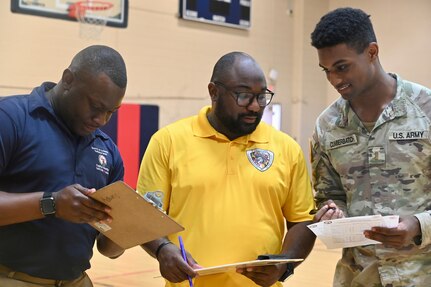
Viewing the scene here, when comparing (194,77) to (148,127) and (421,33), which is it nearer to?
(148,127)

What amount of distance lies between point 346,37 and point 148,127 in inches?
343

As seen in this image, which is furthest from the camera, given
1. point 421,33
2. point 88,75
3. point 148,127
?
point 421,33

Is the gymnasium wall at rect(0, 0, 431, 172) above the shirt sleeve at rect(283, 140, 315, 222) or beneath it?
above

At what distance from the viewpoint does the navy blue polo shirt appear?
9.41 feet

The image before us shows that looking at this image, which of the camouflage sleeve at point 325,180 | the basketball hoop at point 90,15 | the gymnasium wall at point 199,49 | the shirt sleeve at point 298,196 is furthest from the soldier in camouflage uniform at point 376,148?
the basketball hoop at point 90,15

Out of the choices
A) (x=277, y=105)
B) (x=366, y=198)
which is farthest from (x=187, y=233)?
(x=277, y=105)

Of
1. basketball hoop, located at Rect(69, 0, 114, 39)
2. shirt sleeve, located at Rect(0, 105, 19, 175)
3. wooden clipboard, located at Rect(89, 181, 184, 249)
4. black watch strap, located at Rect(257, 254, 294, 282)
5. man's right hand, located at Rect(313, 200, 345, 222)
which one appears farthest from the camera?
basketball hoop, located at Rect(69, 0, 114, 39)

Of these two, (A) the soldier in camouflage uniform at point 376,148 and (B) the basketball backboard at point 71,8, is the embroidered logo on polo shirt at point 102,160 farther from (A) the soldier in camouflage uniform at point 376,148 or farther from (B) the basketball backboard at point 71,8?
(B) the basketball backboard at point 71,8

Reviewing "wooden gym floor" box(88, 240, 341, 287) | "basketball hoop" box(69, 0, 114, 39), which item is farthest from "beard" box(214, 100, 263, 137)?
"basketball hoop" box(69, 0, 114, 39)

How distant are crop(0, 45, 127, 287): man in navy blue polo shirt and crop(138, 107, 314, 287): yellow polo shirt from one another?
0.36 metres

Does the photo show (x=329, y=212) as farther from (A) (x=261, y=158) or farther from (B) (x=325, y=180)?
(A) (x=261, y=158)

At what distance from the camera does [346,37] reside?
3039mm

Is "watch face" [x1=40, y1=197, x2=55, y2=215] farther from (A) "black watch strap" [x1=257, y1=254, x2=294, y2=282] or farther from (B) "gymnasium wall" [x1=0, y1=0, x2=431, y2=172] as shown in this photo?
(B) "gymnasium wall" [x1=0, y1=0, x2=431, y2=172]

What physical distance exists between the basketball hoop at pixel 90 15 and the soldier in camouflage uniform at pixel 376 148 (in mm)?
7934
